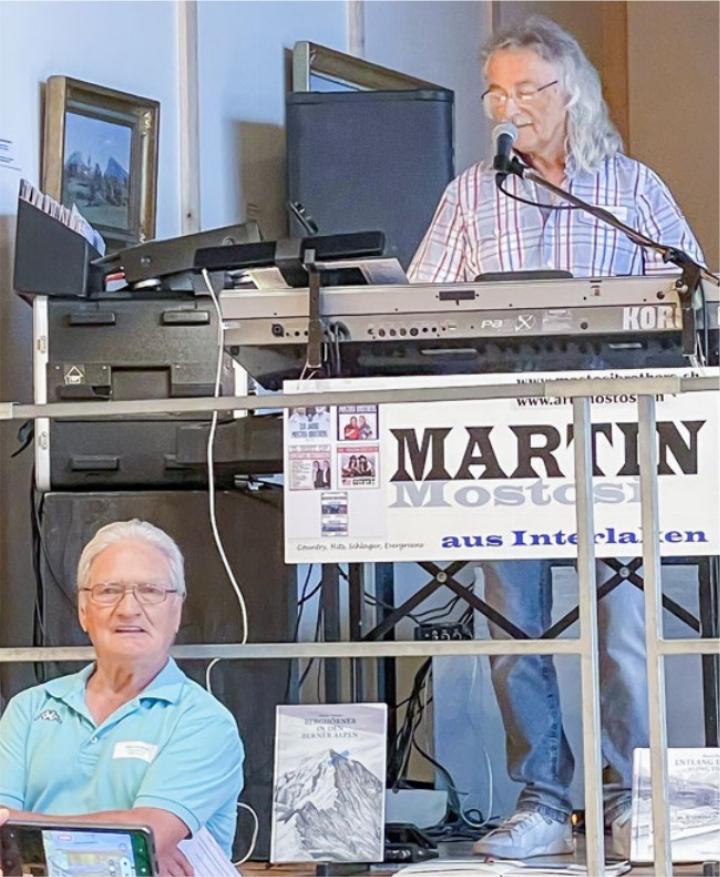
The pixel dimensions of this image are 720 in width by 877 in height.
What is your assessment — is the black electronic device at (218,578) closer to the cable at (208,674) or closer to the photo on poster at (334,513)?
the cable at (208,674)

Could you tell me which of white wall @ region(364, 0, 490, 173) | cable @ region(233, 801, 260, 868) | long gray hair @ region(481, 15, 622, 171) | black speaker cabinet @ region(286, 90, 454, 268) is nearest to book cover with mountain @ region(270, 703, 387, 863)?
cable @ region(233, 801, 260, 868)

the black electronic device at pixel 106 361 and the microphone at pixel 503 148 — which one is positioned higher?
the microphone at pixel 503 148

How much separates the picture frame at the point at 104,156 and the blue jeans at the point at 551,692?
1416 millimetres

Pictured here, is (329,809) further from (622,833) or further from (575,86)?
(575,86)

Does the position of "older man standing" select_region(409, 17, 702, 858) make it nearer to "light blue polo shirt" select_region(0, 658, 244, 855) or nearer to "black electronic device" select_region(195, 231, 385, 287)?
"black electronic device" select_region(195, 231, 385, 287)

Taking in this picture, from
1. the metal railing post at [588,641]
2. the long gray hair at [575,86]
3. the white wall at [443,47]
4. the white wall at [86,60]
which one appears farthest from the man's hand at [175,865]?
the white wall at [443,47]

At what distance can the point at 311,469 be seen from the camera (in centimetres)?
218

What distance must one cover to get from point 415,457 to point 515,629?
466mm

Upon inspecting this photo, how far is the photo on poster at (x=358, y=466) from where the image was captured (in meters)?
2.18

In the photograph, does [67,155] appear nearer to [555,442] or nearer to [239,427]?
[239,427]

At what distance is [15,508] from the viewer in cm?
324

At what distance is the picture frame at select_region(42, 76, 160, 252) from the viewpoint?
3.39 metres

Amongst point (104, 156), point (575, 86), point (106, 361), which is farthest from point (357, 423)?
point (104, 156)

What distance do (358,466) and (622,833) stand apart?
2.40ft
